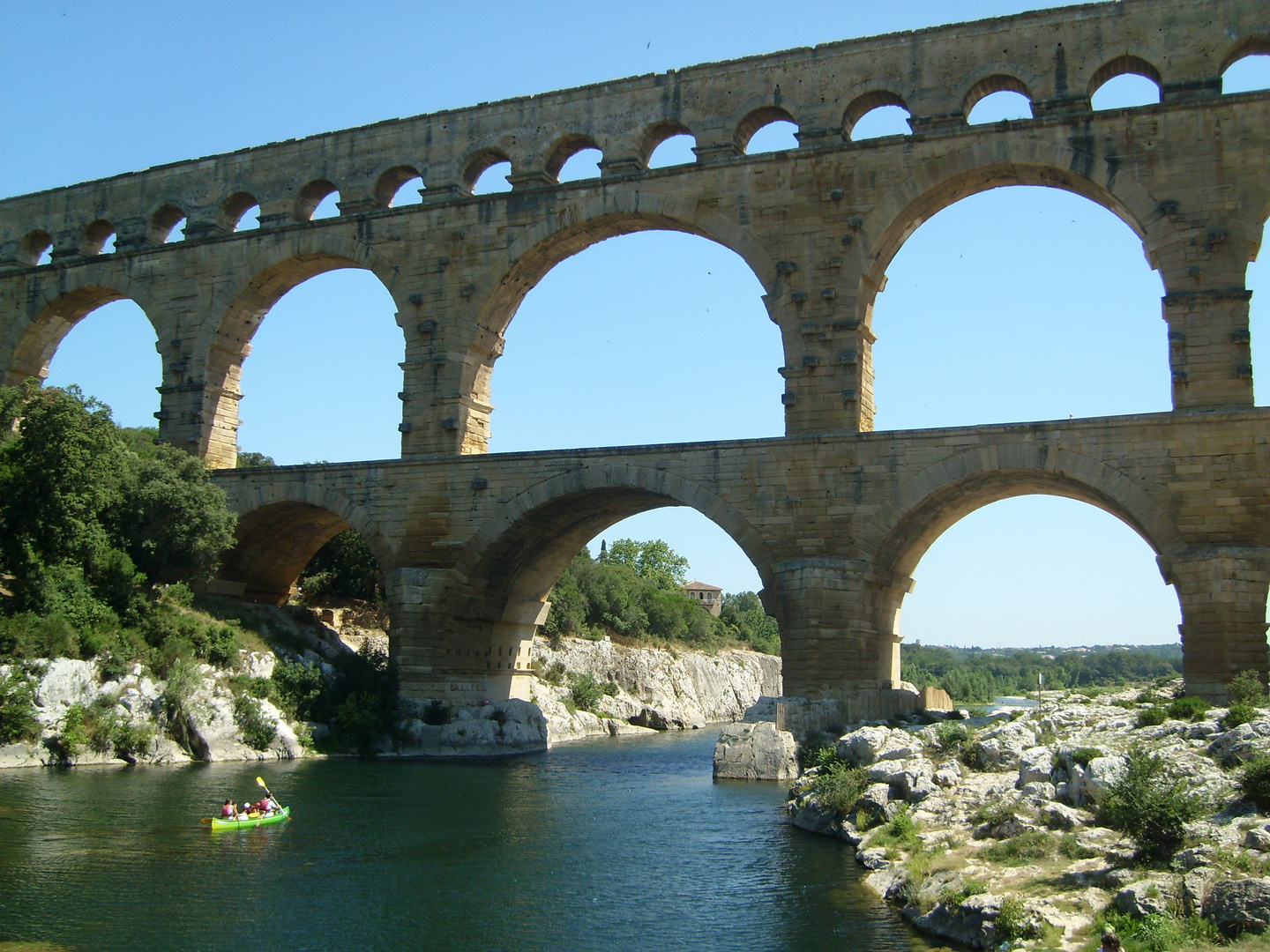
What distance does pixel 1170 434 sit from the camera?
65.5 feet

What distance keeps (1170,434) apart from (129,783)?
17684mm

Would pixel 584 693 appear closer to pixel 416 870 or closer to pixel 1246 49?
pixel 416 870

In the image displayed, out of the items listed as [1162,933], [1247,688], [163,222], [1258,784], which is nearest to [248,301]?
[163,222]

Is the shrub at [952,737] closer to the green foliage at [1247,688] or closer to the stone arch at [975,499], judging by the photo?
the green foliage at [1247,688]

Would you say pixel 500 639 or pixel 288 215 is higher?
pixel 288 215

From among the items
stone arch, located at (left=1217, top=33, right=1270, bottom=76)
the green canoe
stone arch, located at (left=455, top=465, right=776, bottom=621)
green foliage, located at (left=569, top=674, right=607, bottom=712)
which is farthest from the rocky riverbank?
green foliage, located at (left=569, top=674, right=607, bottom=712)

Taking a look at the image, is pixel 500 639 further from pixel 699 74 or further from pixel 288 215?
pixel 699 74

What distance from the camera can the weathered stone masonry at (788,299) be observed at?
20.5m

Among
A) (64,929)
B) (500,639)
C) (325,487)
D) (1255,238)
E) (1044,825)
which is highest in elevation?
(1255,238)

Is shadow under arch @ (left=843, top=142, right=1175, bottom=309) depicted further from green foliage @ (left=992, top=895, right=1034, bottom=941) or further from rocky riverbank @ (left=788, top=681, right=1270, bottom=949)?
green foliage @ (left=992, top=895, right=1034, bottom=941)

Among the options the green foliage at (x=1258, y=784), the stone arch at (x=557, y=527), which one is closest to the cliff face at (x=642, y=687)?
the stone arch at (x=557, y=527)

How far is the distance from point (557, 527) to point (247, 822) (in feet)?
36.4

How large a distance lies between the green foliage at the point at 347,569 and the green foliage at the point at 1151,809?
2757 centimetres

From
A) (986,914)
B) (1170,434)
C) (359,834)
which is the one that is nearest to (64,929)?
(359,834)
